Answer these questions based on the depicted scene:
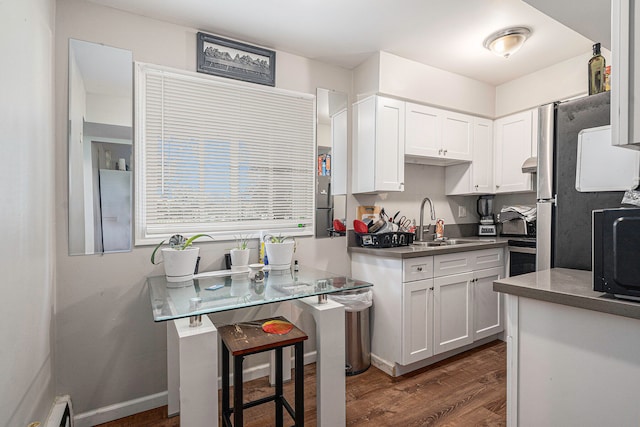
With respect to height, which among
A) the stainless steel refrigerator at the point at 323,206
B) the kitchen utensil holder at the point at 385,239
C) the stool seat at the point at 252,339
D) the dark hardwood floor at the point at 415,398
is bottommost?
the dark hardwood floor at the point at 415,398

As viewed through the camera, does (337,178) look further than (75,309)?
Yes

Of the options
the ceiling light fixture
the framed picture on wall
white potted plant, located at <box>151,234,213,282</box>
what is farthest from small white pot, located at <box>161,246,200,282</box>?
the ceiling light fixture

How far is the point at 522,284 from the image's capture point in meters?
1.26

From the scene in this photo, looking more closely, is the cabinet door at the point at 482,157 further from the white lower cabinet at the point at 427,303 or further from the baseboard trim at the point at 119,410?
the baseboard trim at the point at 119,410

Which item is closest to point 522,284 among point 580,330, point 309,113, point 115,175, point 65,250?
point 580,330

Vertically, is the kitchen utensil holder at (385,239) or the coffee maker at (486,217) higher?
the coffee maker at (486,217)

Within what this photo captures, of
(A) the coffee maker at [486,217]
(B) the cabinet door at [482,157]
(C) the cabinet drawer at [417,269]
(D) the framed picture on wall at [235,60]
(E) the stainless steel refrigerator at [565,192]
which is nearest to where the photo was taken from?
(E) the stainless steel refrigerator at [565,192]

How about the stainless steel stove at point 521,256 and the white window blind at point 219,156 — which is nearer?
the white window blind at point 219,156

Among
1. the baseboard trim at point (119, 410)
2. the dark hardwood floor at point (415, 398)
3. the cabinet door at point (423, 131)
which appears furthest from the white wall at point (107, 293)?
the cabinet door at point (423, 131)

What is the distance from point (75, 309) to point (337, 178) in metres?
1.98

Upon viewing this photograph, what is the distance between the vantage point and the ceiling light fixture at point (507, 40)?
229 centimetres

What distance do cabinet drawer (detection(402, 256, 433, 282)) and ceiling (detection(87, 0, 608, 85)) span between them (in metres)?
→ 1.61

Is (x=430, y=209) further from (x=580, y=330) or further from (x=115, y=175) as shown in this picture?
(x=115, y=175)

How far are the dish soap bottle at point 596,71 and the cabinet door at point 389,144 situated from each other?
1.32m
